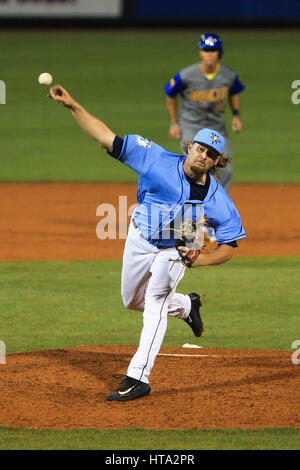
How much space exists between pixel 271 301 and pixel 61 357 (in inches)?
114

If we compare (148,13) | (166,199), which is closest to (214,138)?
(166,199)

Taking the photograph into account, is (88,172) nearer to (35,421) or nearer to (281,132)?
(281,132)

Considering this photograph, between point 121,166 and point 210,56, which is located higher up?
point 210,56

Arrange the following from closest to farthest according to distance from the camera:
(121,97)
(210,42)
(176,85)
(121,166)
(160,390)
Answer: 1. (160,390)
2. (210,42)
3. (176,85)
4. (121,166)
5. (121,97)

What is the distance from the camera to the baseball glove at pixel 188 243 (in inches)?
253

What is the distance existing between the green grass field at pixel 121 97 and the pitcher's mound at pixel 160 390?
31.1 feet

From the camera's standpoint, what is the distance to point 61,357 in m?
7.82

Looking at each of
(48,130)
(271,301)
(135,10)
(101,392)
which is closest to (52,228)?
(271,301)

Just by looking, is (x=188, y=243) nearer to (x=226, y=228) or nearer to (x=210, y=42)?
(x=226, y=228)

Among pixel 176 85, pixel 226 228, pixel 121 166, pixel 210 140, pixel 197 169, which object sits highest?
pixel 176 85

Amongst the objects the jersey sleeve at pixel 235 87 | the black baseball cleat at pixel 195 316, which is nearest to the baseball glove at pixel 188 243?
the black baseball cleat at pixel 195 316

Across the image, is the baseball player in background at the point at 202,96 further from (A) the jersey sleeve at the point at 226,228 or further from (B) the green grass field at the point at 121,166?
(A) the jersey sleeve at the point at 226,228

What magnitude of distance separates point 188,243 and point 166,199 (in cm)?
36

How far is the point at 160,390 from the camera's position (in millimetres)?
7051
